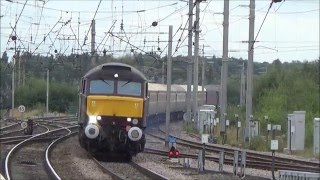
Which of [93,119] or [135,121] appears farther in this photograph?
[135,121]

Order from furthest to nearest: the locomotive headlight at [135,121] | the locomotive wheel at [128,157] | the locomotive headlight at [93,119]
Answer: the locomotive wheel at [128,157] < the locomotive headlight at [135,121] < the locomotive headlight at [93,119]

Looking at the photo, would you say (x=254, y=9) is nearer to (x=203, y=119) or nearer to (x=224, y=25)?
(x=224, y=25)

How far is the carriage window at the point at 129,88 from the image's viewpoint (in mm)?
22828

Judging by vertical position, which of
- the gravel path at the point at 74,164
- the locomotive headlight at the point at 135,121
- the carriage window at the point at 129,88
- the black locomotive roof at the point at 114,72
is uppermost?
the black locomotive roof at the point at 114,72

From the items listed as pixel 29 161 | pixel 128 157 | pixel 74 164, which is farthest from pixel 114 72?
pixel 29 161

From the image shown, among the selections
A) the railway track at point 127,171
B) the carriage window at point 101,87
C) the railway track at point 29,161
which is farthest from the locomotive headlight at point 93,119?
the railway track at point 29,161

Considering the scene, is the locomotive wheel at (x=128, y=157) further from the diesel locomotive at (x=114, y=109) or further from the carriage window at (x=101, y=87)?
the carriage window at (x=101, y=87)

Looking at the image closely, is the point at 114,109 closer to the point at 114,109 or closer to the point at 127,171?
the point at 114,109

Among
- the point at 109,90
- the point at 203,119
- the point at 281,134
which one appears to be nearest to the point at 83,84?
the point at 109,90

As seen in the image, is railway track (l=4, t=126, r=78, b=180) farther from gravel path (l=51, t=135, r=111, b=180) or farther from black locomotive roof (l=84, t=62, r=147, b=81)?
black locomotive roof (l=84, t=62, r=147, b=81)

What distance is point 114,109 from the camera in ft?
73.8

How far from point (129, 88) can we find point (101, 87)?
99 cm

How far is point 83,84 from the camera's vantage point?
23.3 metres

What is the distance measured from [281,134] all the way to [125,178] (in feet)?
54.4
